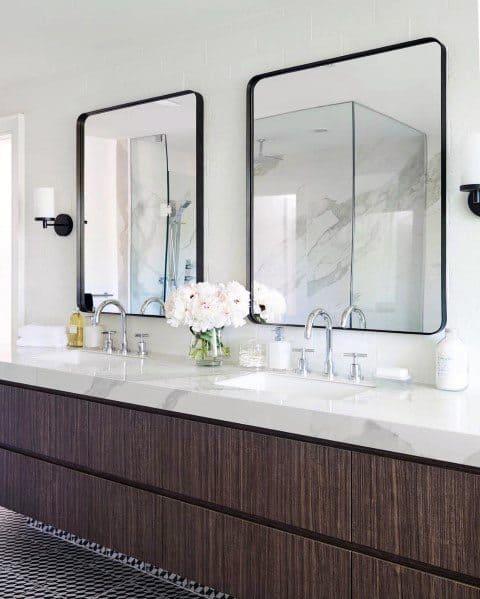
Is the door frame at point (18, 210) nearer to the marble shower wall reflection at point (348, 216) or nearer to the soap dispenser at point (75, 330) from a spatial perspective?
the soap dispenser at point (75, 330)

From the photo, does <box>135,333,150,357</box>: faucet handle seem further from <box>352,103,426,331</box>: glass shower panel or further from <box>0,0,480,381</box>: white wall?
<box>352,103,426,331</box>: glass shower panel

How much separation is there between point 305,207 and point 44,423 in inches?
51.9

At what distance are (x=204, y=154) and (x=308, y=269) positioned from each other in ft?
2.38

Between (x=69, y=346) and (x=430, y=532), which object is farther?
(x=69, y=346)

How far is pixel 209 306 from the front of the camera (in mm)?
2543

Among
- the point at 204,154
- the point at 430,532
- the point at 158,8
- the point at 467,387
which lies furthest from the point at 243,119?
the point at 430,532

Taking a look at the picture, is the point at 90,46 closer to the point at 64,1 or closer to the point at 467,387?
the point at 64,1

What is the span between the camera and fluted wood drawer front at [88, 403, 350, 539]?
183 centimetres

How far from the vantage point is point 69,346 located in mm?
3248

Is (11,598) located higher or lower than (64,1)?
lower

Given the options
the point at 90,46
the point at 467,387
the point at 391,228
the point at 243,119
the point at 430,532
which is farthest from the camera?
the point at 90,46

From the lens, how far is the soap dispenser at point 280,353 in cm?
254

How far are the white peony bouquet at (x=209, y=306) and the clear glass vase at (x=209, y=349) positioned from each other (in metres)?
0.01

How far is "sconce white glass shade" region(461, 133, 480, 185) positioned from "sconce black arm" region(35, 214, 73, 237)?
6.67 ft
